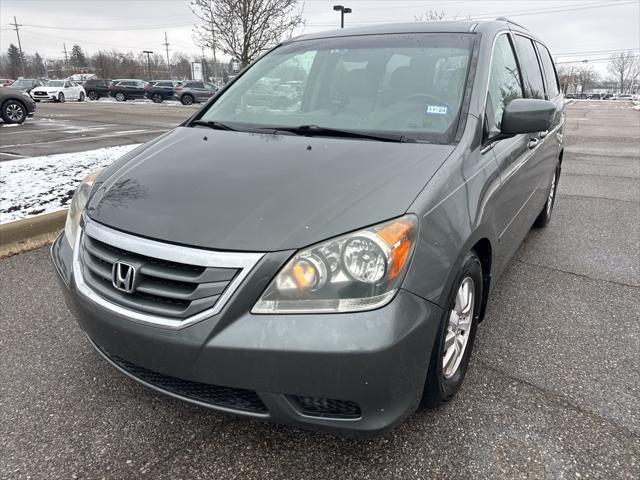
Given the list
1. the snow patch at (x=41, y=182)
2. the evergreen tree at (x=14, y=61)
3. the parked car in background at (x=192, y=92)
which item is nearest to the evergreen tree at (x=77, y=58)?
the evergreen tree at (x=14, y=61)

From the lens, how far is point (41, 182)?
5809mm

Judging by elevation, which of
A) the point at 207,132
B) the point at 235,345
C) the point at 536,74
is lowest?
the point at 235,345

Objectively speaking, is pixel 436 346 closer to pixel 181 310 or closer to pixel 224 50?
pixel 181 310

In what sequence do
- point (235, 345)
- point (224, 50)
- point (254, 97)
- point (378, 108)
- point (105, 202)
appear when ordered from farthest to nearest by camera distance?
1. point (224, 50)
2. point (254, 97)
3. point (378, 108)
4. point (105, 202)
5. point (235, 345)

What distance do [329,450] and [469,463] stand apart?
56cm

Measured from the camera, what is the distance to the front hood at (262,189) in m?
1.77

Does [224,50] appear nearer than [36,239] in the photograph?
No

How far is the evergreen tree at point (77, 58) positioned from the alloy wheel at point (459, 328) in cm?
11763

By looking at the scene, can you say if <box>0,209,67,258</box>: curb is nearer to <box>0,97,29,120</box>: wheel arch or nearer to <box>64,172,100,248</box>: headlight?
<box>64,172,100,248</box>: headlight

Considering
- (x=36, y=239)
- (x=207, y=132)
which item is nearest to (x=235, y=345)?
(x=207, y=132)

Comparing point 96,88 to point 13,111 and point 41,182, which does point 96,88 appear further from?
point 41,182

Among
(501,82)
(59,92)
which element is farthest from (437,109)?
(59,92)

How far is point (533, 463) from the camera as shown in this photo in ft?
6.46

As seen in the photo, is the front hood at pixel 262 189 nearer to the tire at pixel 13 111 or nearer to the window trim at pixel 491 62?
the window trim at pixel 491 62
